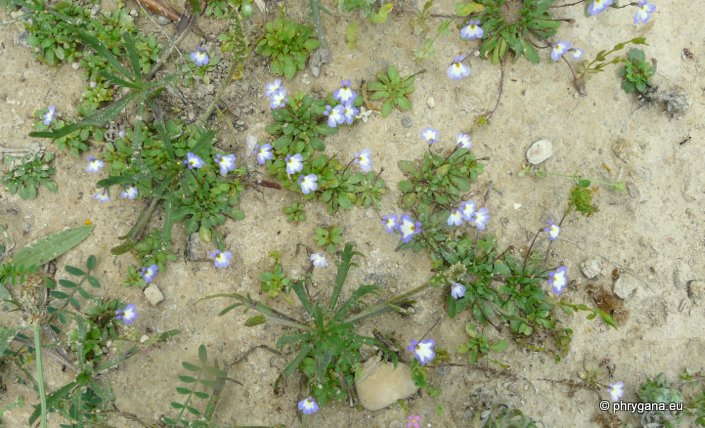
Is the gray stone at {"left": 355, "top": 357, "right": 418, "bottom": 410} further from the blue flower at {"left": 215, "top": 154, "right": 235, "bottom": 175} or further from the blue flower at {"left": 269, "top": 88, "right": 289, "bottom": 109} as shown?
the blue flower at {"left": 269, "top": 88, "right": 289, "bottom": 109}

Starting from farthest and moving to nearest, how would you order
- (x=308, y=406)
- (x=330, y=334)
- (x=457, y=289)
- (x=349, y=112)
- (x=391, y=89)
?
(x=391, y=89) → (x=349, y=112) → (x=457, y=289) → (x=308, y=406) → (x=330, y=334)

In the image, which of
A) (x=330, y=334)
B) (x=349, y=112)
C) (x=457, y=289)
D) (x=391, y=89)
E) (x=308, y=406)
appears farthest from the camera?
(x=391, y=89)

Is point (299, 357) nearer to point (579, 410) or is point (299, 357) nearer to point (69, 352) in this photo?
point (69, 352)

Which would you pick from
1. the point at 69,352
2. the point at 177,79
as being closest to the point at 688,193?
the point at 177,79

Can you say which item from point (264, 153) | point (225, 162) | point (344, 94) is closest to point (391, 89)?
point (344, 94)

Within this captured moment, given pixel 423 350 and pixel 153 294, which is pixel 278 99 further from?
pixel 423 350

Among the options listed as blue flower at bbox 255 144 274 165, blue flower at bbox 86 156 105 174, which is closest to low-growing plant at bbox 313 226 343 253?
blue flower at bbox 255 144 274 165
